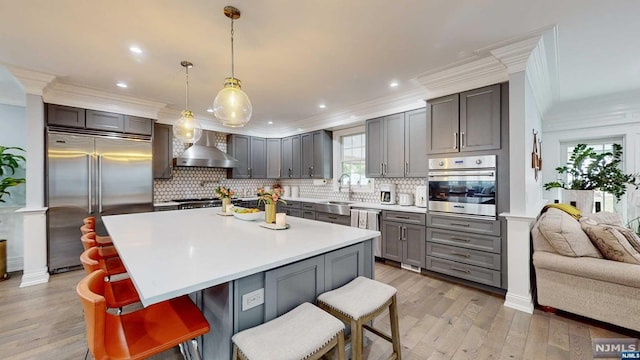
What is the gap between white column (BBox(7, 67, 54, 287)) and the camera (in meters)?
3.29

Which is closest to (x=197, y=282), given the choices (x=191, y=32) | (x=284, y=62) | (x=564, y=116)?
(x=191, y=32)

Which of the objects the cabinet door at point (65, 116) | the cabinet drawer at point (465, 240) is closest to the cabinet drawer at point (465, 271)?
the cabinet drawer at point (465, 240)

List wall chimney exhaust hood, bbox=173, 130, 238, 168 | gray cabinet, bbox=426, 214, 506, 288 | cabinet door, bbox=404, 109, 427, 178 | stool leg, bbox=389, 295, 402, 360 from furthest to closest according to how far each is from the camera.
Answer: wall chimney exhaust hood, bbox=173, 130, 238, 168 → cabinet door, bbox=404, 109, 427, 178 → gray cabinet, bbox=426, 214, 506, 288 → stool leg, bbox=389, 295, 402, 360

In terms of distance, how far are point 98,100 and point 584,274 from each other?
6.26 m

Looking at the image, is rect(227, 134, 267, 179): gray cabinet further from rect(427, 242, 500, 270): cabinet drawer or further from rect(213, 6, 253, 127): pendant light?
rect(427, 242, 500, 270): cabinet drawer

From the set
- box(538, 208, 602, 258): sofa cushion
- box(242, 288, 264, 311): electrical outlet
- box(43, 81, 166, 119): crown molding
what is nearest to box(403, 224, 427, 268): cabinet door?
box(538, 208, 602, 258): sofa cushion

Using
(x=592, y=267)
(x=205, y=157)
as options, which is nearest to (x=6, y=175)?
(x=205, y=157)

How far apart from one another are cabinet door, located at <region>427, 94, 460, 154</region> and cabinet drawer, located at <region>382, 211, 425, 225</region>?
2.97ft

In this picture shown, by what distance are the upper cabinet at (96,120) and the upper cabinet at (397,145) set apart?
3813mm

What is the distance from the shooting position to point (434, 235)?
3.40 m

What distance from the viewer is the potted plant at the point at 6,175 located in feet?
11.3

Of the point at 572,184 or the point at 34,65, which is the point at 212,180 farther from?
the point at 572,184

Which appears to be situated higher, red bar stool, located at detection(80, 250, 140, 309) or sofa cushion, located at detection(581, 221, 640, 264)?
sofa cushion, located at detection(581, 221, 640, 264)

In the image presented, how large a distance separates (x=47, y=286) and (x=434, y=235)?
16.2 feet
